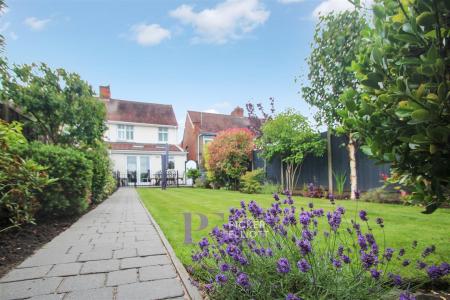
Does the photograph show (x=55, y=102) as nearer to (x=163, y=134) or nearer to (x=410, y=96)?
(x=410, y=96)

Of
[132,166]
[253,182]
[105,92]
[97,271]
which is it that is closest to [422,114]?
[97,271]

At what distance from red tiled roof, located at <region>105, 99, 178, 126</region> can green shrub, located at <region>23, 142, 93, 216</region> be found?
1937 cm

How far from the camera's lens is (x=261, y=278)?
166 cm

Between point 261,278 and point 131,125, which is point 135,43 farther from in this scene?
point 131,125

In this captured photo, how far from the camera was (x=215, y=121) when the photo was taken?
27016 mm

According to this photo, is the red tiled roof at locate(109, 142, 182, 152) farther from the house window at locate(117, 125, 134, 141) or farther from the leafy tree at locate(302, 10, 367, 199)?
the leafy tree at locate(302, 10, 367, 199)

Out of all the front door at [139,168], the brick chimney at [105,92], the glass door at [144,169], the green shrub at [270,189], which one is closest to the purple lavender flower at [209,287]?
the green shrub at [270,189]

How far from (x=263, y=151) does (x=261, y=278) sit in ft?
33.0

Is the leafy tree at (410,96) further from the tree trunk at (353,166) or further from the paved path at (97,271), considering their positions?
the tree trunk at (353,166)

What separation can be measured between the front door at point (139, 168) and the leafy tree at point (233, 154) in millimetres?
9521

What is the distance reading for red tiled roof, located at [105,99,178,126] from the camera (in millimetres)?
24078

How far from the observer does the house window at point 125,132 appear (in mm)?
23453

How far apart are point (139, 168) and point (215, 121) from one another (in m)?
8.94

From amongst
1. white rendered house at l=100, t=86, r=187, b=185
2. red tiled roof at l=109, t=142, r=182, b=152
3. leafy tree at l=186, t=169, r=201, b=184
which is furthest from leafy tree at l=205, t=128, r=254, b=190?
red tiled roof at l=109, t=142, r=182, b=152
